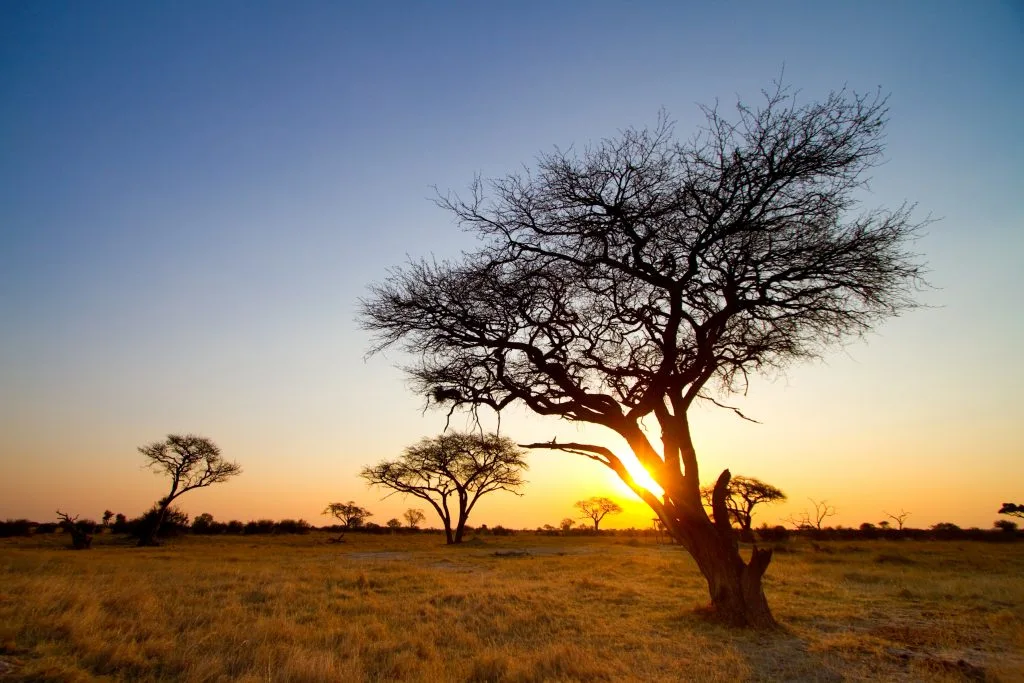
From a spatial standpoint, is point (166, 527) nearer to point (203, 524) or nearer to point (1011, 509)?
point (203, 524)

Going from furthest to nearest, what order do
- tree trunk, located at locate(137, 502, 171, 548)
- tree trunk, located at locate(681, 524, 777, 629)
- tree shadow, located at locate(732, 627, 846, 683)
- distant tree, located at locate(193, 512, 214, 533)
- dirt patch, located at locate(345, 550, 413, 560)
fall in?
distant tree, located at locate(193, 512, 214, 533)
tree trunk, located at locate(137, 502, 171, 548)
dirt patch, located at locate(345, 550, 413, 560)
tree trunk, located at locate(681, 524, 777, 629)
tree shadow, located at locate(732, 627, 846, 683)

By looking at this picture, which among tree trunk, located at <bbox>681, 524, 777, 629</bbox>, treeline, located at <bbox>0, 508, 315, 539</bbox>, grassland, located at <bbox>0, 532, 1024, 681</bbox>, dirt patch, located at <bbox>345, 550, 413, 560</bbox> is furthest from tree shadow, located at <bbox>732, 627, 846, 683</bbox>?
treeline, located at <bbox>0, 508, 315, 539</bbox>

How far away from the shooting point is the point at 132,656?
6.88m

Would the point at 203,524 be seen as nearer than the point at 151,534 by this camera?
No

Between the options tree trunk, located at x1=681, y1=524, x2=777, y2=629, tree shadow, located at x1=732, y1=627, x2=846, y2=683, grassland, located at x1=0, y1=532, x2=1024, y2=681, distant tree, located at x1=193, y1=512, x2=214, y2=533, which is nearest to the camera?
grassland, located at x1=0, y1=532, x2=1024, y2=681

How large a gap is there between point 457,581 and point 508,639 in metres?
8.45

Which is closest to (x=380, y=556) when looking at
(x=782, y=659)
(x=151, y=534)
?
(x=151, y=534)

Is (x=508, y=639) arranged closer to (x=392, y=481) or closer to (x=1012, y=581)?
(x=1012, y=581)

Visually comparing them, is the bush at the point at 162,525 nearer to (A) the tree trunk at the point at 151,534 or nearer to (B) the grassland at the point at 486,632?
(A) the tree trunk at the point at 151,534

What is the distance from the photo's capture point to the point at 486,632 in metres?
9.60

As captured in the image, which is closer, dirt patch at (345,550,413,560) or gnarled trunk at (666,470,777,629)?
gnarled trunk at (666,470,777,629)

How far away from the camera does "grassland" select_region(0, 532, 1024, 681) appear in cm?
677

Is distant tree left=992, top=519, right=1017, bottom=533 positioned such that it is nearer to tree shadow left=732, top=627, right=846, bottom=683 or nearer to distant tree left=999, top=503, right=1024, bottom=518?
distant tree left=999, top=503, right=1024, bottom=518

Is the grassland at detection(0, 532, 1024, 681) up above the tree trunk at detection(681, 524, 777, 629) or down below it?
below
